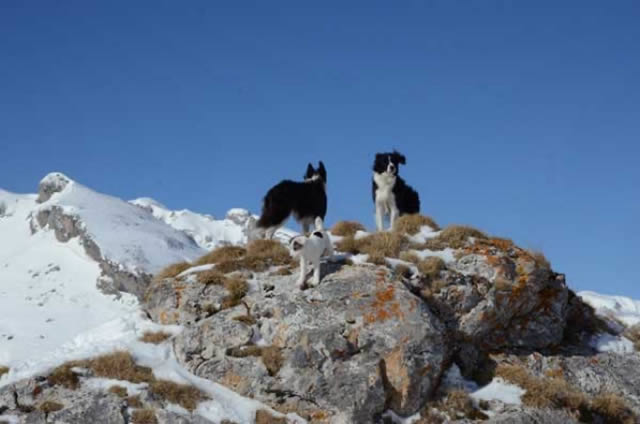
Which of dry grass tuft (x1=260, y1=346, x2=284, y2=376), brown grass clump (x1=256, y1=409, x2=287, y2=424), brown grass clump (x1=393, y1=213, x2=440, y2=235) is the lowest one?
brown grass clump (x1=256, y1=409, x2=287, y2=424)

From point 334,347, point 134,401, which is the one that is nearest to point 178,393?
point 134,401

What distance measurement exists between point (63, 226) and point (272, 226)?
409 feet

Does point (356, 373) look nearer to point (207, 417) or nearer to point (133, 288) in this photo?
point (207, 417)

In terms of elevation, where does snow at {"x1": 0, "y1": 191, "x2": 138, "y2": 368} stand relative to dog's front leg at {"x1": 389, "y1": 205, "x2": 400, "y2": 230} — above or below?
above

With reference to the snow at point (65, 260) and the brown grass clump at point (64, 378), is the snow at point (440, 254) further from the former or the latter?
the snow at point (65, 260)

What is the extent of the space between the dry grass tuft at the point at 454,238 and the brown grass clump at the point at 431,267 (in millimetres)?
861

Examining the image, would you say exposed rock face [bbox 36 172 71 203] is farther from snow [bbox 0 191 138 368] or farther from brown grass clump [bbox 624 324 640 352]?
brown grass clump [bbox 624 324 640 352]

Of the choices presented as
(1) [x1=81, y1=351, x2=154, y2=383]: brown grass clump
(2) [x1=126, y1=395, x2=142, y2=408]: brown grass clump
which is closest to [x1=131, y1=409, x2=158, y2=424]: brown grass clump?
(2) [x1=126, y1=395, x2=142, y2=408]: brown grass clump

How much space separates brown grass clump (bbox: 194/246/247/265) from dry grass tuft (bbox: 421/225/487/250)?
14.8ft

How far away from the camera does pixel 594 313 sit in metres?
19.8

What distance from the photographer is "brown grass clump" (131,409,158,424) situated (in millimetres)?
12938

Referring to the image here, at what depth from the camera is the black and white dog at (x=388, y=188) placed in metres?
19.1

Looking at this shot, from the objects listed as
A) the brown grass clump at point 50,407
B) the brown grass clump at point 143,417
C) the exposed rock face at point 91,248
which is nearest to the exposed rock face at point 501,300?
the brown grass clump at point 143,417

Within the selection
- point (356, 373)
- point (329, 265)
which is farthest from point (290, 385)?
point (329, 265)
